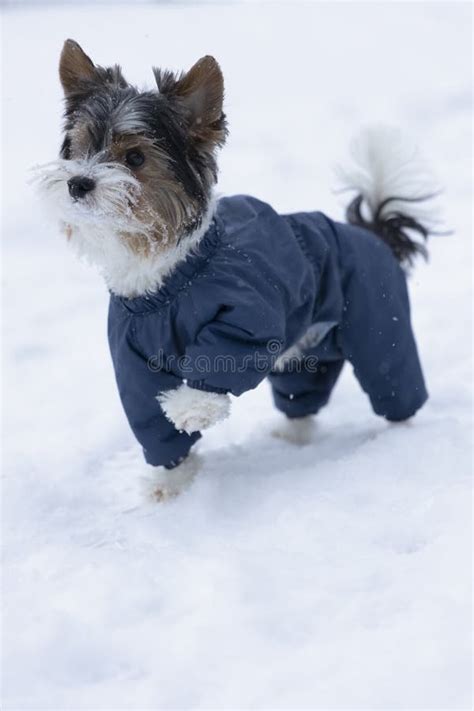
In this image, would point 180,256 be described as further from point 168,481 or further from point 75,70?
point 168,481

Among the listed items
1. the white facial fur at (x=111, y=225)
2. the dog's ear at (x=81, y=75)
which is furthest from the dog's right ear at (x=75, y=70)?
the white facial fur at (x=111, y=225)

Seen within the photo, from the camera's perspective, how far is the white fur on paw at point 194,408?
10.9 ft

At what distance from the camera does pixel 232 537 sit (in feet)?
11.0

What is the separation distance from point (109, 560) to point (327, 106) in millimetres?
7024

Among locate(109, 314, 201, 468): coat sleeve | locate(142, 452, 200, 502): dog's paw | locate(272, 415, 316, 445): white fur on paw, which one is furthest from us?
locate(272, 415, 316, 445): white fur on paw

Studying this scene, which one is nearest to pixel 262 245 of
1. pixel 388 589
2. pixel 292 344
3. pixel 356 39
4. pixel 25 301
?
pixel 292 344

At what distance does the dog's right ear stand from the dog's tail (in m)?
1.58

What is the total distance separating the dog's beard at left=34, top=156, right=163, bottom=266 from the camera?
119 inches

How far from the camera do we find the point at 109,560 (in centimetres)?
326

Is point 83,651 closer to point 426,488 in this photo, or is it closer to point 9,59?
point 426,488
